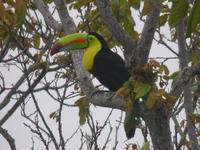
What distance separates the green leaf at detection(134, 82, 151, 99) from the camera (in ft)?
7.18

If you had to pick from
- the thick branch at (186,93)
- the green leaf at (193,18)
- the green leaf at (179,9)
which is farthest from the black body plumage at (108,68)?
the green leaf at (193,18)

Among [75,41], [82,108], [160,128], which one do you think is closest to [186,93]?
[82,108]

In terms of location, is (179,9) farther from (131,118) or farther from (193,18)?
(131,118)

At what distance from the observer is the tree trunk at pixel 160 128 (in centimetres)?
249

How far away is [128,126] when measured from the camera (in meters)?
2.36

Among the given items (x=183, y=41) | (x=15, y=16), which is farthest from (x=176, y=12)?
(x=183, y=41)

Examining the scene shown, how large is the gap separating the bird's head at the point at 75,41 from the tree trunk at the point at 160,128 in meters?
1.57

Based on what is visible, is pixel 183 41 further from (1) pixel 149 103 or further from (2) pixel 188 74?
(1) pixel 149 103

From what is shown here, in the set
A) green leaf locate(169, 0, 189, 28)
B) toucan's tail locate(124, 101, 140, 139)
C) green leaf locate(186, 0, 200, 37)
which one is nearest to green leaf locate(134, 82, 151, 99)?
toucan's tail locate(124, 101, 140, 139)

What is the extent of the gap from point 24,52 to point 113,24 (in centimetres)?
135

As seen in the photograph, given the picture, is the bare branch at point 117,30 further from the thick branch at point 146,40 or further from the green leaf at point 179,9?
the green leaf at point 179,9

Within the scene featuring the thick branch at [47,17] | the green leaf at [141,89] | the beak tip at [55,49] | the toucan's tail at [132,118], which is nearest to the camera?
the green leaf at [141,89]

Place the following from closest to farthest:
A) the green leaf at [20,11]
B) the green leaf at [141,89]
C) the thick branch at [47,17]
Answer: the green leaf at [141,89], the green leaf at [20,11], the thick branch at [47,17]

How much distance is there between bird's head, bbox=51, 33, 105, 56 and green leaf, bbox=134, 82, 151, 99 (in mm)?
1695
